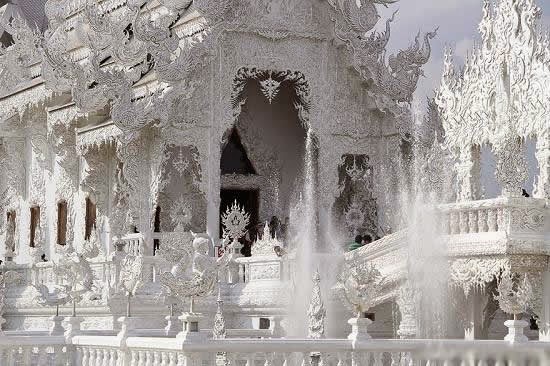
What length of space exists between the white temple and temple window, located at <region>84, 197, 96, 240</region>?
6 cm

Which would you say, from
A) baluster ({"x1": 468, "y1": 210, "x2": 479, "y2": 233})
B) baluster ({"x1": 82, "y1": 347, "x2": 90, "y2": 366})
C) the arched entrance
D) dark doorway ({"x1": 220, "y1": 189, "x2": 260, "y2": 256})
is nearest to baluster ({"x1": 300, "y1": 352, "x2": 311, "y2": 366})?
baluster ({"x1": 82, "y1": 347, "x2": 90, "y2": 366})

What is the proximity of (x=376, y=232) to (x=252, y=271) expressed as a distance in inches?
153

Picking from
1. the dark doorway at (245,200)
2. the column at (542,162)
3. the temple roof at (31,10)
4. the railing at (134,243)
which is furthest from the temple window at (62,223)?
the column at (542,162)

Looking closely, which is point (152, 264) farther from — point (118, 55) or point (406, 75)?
point (406, 75)

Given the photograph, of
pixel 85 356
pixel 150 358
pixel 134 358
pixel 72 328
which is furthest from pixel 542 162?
pixel 150 358

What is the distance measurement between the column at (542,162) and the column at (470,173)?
184 cm

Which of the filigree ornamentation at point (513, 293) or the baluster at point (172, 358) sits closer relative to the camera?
the baluster at point (172, 358)

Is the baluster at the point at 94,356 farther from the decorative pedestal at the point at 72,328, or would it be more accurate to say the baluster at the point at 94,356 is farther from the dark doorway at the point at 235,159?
the dark doorway at the point at 235,159

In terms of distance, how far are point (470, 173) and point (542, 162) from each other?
2013 millimetres

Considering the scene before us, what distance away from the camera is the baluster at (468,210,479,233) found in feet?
50.1

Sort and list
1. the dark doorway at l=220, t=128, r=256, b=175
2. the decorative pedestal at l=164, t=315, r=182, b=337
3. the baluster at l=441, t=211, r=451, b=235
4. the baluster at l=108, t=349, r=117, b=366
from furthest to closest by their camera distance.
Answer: the dark doorway at l=220, t=128, r=256, b=175
the baluster at l=441, t=211, r=451, b=235
the decorative pedestal at l=164, t=315, r=182, b=337
the baluster at l=108, t=349, r=117, b=366

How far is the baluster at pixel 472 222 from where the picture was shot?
602 inches

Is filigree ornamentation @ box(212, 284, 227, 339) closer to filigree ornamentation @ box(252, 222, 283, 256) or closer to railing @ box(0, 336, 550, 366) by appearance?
filigree ornamentation @ box(252, 222, 283, 256)

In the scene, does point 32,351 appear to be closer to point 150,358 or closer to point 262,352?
point 150,358
